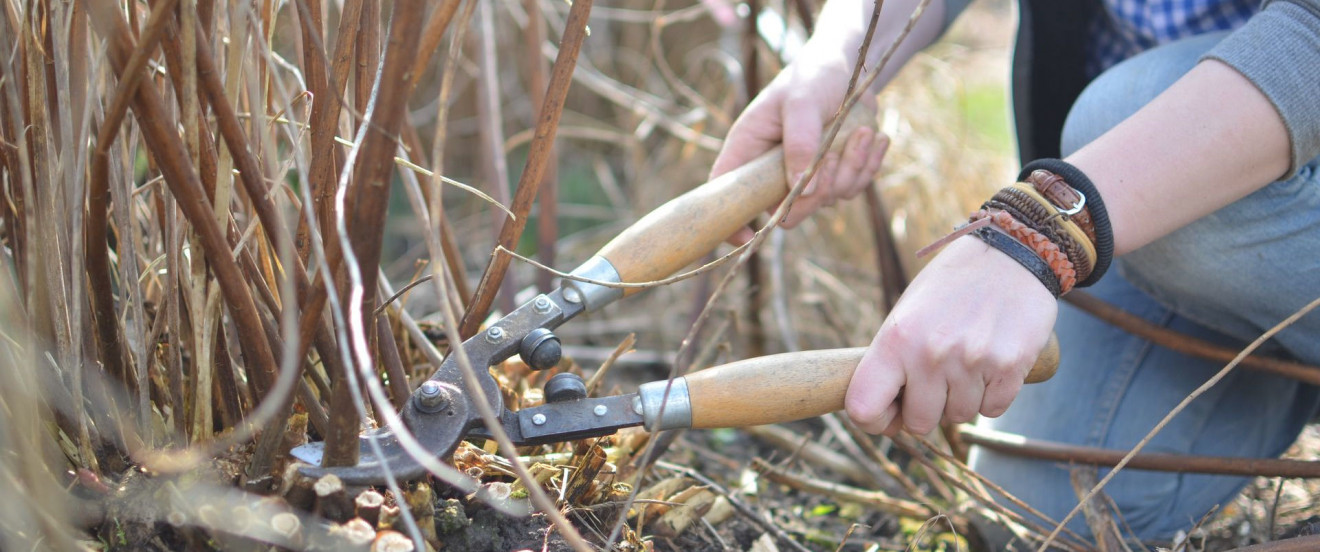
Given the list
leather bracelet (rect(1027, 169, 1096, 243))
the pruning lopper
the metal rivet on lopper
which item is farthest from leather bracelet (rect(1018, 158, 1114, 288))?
the metal rivet on lopper

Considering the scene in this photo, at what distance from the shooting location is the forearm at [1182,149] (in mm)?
1006

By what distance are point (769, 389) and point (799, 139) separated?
353 millimetres

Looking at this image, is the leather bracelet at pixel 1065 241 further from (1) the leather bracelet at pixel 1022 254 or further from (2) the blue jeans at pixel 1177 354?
(2) the blue jeans at pixel 1177 354

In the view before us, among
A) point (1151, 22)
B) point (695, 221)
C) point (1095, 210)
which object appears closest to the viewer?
point (1095, 210)

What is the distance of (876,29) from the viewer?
135cm

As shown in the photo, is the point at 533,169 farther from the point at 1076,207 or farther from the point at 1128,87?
the point at 1128,87

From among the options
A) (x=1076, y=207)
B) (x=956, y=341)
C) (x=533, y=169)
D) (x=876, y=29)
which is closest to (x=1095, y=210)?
(x=1076, y=207)

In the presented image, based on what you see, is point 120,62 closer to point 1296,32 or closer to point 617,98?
point 1296,32

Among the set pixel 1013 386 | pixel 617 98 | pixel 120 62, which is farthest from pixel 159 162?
pixel 617 98

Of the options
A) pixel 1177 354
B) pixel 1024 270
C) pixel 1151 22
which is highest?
pixel 1151 22

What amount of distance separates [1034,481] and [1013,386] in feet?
2.33

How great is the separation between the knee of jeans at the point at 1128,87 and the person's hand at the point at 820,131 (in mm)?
279

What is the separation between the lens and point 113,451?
935mm

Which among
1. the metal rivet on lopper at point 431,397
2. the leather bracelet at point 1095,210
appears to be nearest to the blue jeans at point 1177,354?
the leather bracelet at point 1095,210
